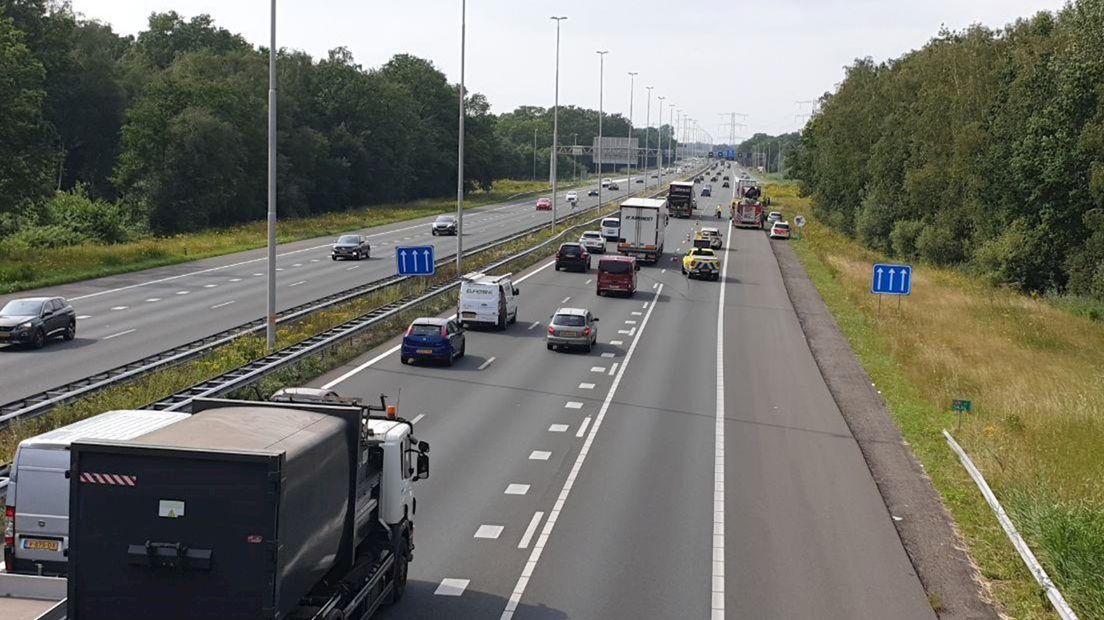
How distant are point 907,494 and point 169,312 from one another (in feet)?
99.7

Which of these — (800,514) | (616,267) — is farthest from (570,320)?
(800,514)

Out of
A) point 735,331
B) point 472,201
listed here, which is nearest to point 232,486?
point 735,331

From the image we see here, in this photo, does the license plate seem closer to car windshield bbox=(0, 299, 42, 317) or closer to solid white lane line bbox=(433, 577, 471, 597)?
solid white lane line bbox=(433, 577, 471, 597)

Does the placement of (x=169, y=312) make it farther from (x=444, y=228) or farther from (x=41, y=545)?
(x=444, y=228)

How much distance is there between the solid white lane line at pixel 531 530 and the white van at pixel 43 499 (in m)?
5.78

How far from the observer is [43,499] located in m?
13.5

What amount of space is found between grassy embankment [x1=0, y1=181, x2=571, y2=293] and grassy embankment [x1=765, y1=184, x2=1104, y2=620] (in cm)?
3433

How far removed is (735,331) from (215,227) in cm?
5538

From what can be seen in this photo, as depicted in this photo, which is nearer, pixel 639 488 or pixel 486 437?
pixel 639 488

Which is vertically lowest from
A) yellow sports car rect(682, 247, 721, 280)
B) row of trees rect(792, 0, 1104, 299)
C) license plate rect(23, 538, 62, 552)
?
license plate rect(23, 538, 62, 552)

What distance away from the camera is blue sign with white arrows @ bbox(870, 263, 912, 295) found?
38.5m

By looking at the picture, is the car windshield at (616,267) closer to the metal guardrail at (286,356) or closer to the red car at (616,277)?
the red car at (616,277)

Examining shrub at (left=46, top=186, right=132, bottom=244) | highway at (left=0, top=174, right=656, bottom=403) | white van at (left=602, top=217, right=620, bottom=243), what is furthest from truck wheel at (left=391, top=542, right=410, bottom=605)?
white van at (left=602, top=217, right=620, bottom=243)

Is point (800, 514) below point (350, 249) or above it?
below
